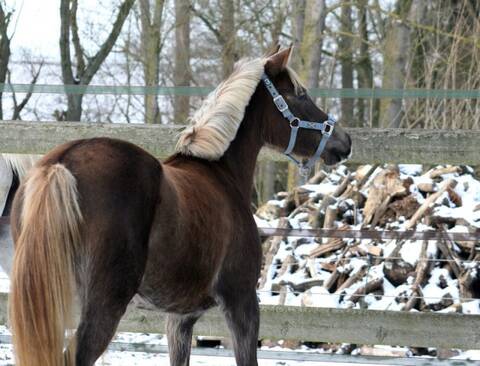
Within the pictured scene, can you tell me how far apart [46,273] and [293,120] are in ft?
6.07

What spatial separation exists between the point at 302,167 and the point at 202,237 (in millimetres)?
1278

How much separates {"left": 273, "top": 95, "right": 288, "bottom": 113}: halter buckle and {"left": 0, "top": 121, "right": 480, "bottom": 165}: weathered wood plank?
43 cm

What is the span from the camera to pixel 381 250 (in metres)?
6.84

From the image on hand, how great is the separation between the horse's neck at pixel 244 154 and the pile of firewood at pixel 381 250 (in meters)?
1.74

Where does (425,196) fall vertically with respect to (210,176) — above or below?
below

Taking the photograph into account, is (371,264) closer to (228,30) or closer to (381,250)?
(381,250)

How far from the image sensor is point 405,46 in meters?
15.7

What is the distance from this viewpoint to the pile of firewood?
6.37m

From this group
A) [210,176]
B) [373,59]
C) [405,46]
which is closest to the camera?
[210,176]

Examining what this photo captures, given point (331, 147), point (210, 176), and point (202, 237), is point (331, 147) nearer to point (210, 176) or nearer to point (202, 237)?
point (210, 176)

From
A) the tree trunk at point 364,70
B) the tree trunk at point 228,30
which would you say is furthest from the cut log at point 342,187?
the tree trunk at point 364,70

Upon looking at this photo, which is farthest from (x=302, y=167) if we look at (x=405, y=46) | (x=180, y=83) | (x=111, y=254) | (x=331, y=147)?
(x=180, y=83)

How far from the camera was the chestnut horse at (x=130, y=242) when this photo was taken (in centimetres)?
300

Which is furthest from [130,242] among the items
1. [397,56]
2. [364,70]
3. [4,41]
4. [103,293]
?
[364,70]
